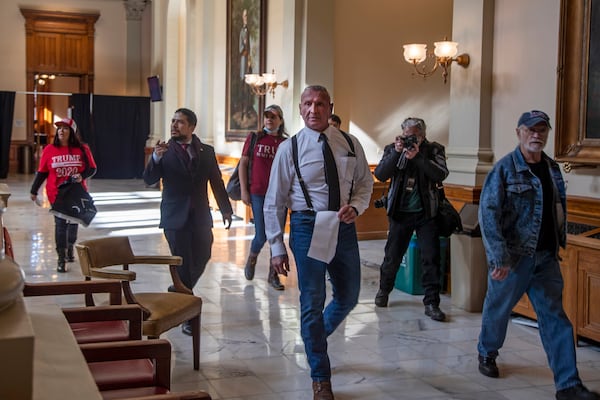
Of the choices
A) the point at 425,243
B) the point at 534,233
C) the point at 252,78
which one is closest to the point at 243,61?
the point at 252,78

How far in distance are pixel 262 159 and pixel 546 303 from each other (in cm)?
335

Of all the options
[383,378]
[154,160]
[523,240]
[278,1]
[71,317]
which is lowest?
[383,378]

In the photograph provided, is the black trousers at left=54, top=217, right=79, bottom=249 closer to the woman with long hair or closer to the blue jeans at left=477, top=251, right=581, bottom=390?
the woman with long hair

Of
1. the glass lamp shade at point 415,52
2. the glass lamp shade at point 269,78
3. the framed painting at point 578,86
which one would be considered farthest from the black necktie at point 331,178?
the glass lamp shade at point 269,78

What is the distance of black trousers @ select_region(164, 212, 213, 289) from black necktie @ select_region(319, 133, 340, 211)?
1482 mm

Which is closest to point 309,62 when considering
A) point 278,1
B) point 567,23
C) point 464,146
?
point 278,1

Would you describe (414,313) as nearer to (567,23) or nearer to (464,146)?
(464,146)

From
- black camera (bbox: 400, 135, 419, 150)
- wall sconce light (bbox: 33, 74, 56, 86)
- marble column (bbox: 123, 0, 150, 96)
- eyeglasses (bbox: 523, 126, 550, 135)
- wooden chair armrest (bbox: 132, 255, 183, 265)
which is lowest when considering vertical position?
wooden chair armrest (bbox: 132, 255, 183, 265)

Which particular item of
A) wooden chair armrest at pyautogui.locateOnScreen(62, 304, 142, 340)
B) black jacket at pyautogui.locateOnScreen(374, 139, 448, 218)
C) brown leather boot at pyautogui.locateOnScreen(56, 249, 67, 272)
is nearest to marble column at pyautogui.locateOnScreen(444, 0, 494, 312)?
black jacket at pyautogui.locateOnScreen(374, 139, 448, 218)

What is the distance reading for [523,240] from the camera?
3.96 m

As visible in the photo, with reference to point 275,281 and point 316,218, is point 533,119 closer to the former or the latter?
point 316,218

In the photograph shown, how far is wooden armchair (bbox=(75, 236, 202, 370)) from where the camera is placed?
3.88 m

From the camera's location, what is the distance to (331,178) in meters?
3.90

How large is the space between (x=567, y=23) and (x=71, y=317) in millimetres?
4169
